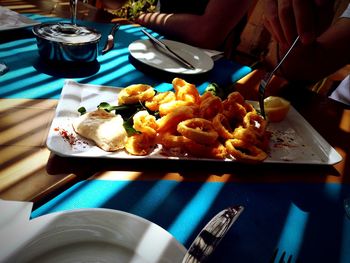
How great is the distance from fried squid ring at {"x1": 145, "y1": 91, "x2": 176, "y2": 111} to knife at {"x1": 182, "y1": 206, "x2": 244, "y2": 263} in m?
0.44

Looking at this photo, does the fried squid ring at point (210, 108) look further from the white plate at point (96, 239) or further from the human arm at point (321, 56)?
the human arm at point (321, 56)

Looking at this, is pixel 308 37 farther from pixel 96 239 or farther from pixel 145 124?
pixel 96 239

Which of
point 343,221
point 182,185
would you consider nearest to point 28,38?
point 182,185

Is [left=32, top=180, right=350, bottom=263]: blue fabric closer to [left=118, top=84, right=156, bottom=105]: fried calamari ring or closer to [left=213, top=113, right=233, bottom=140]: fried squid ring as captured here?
[left=213, top=113, right=233, bottom=140]: fried squid ring

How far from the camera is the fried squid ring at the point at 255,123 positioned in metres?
0.89

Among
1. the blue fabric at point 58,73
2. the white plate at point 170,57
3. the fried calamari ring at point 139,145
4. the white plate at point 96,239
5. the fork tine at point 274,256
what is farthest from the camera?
the white plate at point 170,57

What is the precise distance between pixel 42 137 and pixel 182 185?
386mm

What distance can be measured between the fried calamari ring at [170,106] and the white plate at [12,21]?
89 cm

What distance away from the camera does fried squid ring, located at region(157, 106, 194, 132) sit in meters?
0.85

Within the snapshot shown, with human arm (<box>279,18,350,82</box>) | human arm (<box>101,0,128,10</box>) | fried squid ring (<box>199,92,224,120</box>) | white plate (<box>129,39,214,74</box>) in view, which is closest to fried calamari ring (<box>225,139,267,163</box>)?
fried squid ring (<box>199,92,224,120</box>)

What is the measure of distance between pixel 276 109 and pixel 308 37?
Result: 27 cm

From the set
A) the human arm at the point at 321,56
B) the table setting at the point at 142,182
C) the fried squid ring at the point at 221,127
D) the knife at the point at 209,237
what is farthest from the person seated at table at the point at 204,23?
the knife at the point at 209,237

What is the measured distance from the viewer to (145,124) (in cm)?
83

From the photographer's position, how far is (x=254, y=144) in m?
0.85
